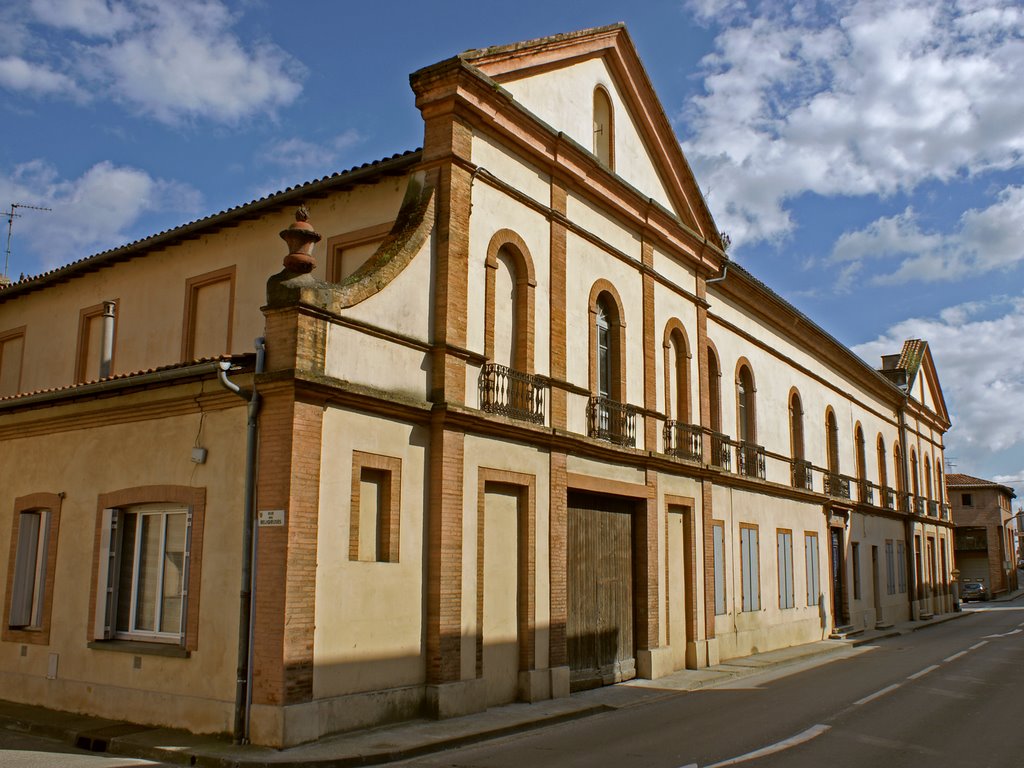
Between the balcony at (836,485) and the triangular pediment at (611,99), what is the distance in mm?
10477

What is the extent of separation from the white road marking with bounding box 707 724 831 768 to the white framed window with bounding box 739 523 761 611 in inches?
382

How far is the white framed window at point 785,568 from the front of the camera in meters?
23.6

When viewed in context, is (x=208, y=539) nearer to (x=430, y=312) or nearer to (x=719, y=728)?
(x=430, y=312)

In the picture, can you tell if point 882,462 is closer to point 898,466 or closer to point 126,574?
point 898,466

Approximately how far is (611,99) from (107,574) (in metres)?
12.0

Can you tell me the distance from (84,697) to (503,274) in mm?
8069

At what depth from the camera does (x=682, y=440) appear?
1892 cm

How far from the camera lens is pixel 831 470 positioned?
96.4 feet

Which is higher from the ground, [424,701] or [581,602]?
[581,602]

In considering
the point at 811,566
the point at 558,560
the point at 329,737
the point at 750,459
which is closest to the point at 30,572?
the point at 329,737

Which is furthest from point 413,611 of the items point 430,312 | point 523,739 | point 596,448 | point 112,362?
point 112,362

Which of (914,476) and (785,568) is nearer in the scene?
(785,568)

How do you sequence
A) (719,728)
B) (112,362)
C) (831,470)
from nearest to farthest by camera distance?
1. (719,728)
2. (112,362)
3. (831,470)

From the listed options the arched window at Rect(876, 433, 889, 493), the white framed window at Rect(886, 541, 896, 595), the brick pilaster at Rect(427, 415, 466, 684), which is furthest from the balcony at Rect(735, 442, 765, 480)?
the arched window at Rect(876, 433, 889, 493)
